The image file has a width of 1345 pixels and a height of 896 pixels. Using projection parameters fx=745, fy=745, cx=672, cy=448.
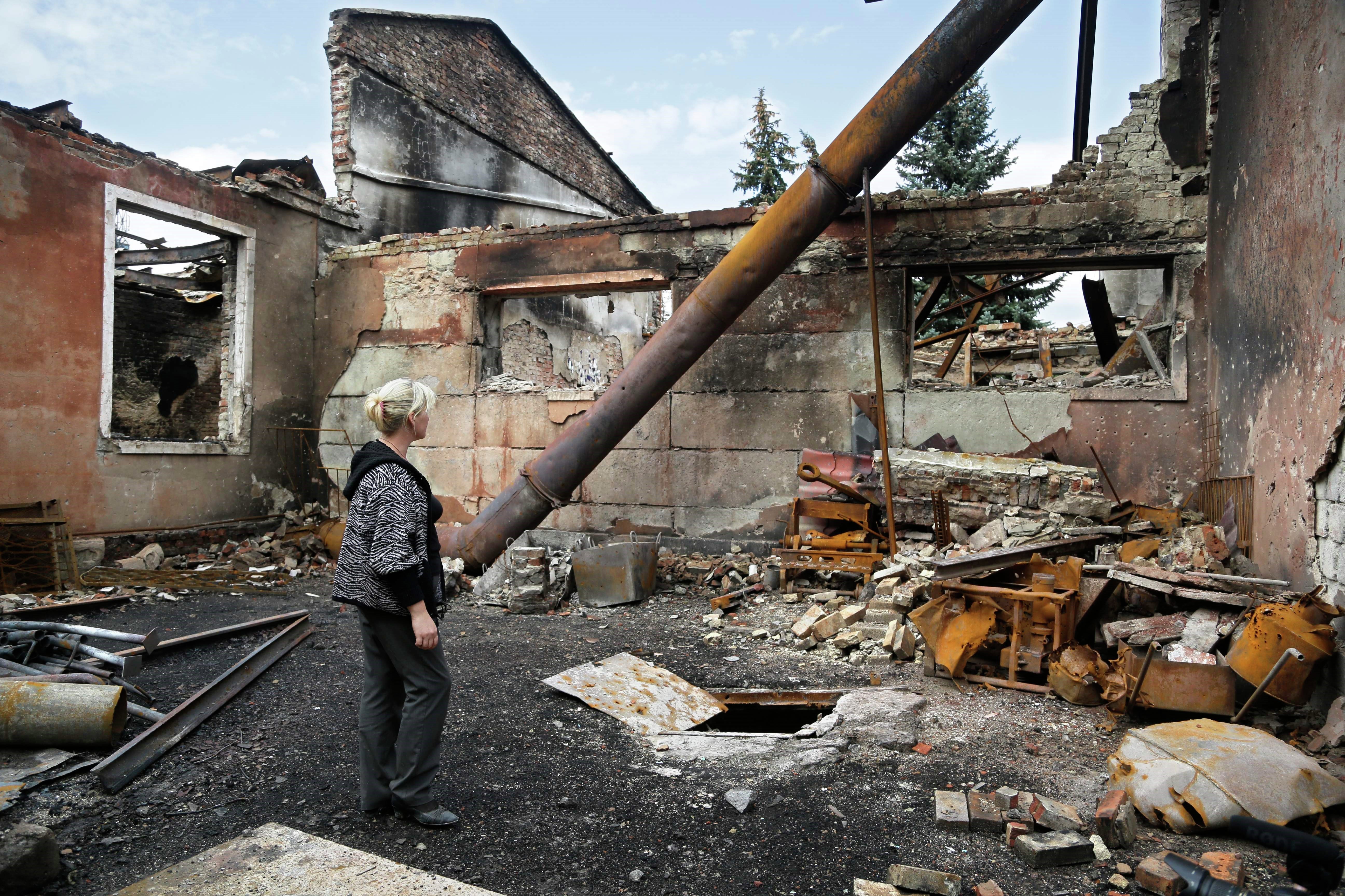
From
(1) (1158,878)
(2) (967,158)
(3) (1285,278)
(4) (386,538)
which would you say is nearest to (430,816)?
(4) (386,538)

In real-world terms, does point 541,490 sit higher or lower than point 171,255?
lower

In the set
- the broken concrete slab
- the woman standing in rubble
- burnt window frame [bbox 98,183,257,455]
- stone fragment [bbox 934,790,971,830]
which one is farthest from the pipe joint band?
stone fragment [bbox 934,790,971,830]

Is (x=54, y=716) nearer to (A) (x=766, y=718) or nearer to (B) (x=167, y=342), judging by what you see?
(A) (x=766, y=718)

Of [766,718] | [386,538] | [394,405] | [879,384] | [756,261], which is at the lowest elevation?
[766,718]

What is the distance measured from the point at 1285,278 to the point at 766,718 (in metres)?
4.07

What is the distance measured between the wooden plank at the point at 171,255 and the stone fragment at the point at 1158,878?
37.0 ft

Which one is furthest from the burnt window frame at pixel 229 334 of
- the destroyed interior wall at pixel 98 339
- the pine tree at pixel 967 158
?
the pine tree at pixel 967 158

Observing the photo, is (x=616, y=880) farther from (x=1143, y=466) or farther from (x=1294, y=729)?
(x=1143, y=466)

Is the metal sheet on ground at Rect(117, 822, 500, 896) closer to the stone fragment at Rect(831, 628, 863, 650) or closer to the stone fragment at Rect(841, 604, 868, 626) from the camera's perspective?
the stone fragment at Rect(831, 628, 863, 650)

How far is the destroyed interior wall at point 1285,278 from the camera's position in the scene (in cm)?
375

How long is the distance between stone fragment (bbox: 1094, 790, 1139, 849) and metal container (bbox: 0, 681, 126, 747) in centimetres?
401

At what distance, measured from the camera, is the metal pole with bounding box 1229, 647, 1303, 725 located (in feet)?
10.4

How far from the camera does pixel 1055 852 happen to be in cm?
241

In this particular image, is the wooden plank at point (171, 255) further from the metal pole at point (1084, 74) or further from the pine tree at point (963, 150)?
the pine tree at point (963, 150)
